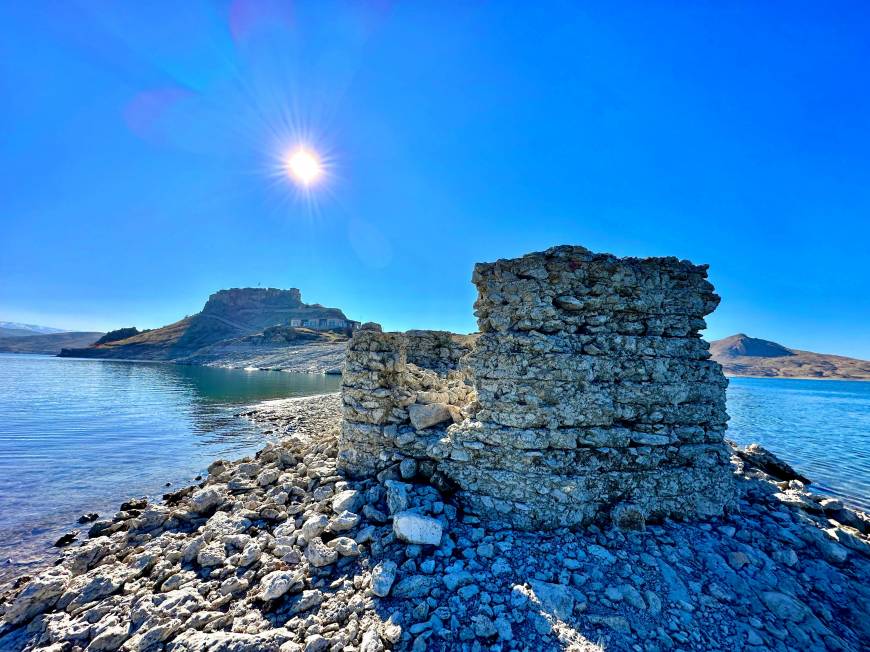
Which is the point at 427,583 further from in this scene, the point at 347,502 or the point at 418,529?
the point at 347,502

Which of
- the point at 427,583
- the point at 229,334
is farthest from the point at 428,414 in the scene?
the point at 229,334

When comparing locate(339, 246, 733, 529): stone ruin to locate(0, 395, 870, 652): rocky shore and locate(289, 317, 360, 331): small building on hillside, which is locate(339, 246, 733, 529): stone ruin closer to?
locate(0, 395, 870, 652): rocky shore

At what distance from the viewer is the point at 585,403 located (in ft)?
20.4

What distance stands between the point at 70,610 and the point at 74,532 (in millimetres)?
4823

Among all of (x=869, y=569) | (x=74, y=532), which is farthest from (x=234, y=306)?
(x=869, y=569)

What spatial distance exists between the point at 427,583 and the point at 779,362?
21777 centimetres

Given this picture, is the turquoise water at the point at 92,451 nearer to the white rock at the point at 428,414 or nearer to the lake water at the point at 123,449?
the lake water at the point at 123,449

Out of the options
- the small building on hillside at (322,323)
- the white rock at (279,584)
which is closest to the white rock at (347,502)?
the white rock at (279,584)

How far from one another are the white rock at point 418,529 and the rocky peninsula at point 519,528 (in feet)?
0.20

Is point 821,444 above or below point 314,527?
below

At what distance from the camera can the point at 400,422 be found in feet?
24.6

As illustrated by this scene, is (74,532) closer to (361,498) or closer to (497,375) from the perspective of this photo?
(361,498)

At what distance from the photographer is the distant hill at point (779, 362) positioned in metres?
147

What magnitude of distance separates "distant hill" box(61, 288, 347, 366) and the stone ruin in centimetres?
9485
